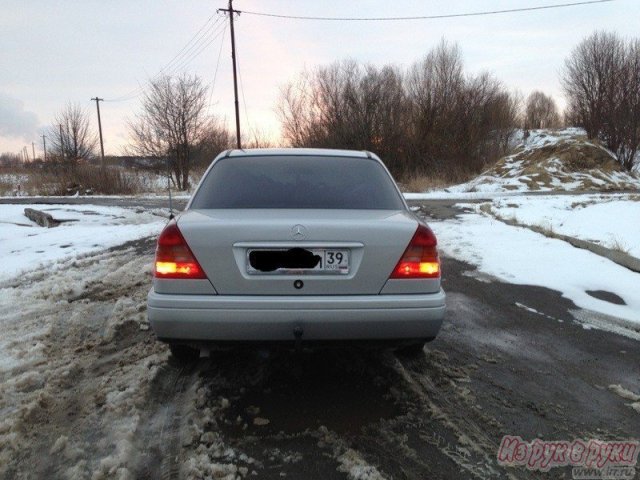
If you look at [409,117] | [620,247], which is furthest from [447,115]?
[620,247]

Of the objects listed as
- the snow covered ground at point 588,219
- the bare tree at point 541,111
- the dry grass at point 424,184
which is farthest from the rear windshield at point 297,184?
the bare tree at point 541,111

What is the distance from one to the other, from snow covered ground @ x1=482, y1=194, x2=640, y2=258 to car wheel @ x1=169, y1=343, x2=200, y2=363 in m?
5.71

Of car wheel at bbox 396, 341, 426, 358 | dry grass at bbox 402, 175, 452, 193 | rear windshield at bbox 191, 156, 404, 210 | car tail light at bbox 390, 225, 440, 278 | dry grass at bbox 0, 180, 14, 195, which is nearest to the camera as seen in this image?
car tail light at bbox 390, 225, 440, 278

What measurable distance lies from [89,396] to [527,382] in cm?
281

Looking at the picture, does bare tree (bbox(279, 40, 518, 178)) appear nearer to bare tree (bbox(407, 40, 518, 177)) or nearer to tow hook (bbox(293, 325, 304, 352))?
bare tree (bbox(407, 40, 518, 177))

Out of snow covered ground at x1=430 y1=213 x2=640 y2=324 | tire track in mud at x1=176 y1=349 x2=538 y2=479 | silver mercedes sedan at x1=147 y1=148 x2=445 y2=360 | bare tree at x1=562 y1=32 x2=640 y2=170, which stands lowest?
tire track in mud at x1=176 y1=349 x2=538 y2=479

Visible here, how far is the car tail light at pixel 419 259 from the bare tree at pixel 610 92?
29201 millimetres

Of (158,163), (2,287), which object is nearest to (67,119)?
(158,163)

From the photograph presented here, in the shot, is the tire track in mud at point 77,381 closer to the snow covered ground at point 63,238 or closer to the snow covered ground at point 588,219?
the snow covered ground at point 63,238

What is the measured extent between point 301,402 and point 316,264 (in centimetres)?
86

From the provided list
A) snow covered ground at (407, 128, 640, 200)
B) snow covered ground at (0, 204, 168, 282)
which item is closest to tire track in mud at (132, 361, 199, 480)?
snow covered ground at (0, 204, 168, 282)

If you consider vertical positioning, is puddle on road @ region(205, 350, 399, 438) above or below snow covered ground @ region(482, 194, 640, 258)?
below

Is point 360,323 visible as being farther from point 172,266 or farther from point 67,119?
point 67,119

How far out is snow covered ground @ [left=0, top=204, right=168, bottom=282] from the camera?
704 cm
